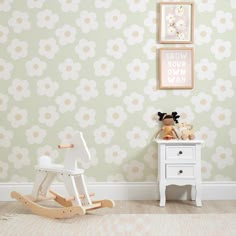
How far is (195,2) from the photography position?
3996 mm

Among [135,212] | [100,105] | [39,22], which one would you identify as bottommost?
[135,212]

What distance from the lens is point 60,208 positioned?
3.21m

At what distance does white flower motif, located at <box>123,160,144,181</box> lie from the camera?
13.2 feet

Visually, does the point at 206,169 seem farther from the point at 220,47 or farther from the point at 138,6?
the point at 138,6

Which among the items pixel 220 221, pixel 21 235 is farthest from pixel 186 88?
pixel 21 235

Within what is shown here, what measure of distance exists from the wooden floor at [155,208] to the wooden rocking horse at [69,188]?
0.14m

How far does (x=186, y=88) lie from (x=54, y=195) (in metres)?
1.53

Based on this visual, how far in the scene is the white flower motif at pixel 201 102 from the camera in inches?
157

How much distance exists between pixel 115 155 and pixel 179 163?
64 cm

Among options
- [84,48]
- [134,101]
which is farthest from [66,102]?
[134,101]

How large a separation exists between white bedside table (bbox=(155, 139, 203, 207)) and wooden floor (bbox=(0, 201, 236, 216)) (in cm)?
10

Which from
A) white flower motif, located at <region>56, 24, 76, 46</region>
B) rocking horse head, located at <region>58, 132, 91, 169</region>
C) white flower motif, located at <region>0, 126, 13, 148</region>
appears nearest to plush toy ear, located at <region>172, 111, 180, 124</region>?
rocking horse head, located at <region>58, 132, 91, 169</region>

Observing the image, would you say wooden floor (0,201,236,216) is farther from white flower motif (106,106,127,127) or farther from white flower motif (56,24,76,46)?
white flower motif (56,24,76,46)

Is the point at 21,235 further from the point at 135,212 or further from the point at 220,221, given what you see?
the point at 220,221
